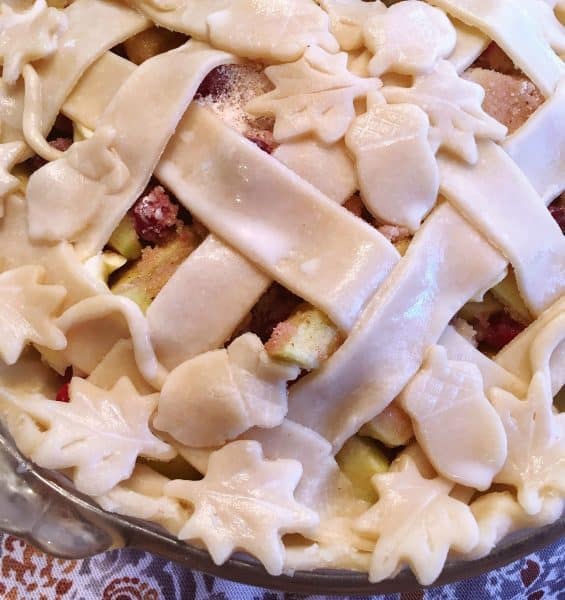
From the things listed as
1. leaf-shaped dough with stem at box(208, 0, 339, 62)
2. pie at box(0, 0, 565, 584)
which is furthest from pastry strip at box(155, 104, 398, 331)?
leaf-shaped dough with stem at box(208, 0, 339, 62)

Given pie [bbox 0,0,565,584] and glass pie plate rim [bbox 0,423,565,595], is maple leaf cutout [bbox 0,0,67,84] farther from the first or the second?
glass pie plate rim [bbox 0,423,565,595]

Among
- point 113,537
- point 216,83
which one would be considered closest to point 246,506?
point 113,537

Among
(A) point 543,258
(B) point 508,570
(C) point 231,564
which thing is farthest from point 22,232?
(B) point 508,570

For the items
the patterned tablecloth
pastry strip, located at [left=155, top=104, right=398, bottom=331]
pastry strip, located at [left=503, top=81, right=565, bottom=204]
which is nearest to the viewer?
pastry strip, located at [left=155, top=104, right=398, bottom=331]

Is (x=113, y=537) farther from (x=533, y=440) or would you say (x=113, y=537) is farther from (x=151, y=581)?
(x=533, y=440)

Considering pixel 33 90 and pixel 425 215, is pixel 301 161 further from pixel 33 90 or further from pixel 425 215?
pixel 33 90

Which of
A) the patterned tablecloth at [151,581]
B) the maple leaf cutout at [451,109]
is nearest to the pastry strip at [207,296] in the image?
the maple leaf cutout at [451,109]

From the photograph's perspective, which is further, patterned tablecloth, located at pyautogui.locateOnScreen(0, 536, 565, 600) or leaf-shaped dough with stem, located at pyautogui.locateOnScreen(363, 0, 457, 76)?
patterned tablecloth, located at pyautogui.locateOnScreen(0, 536, 565, 600)

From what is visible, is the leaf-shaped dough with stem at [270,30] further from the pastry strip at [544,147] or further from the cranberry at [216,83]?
the pastry strip at [544,147]
